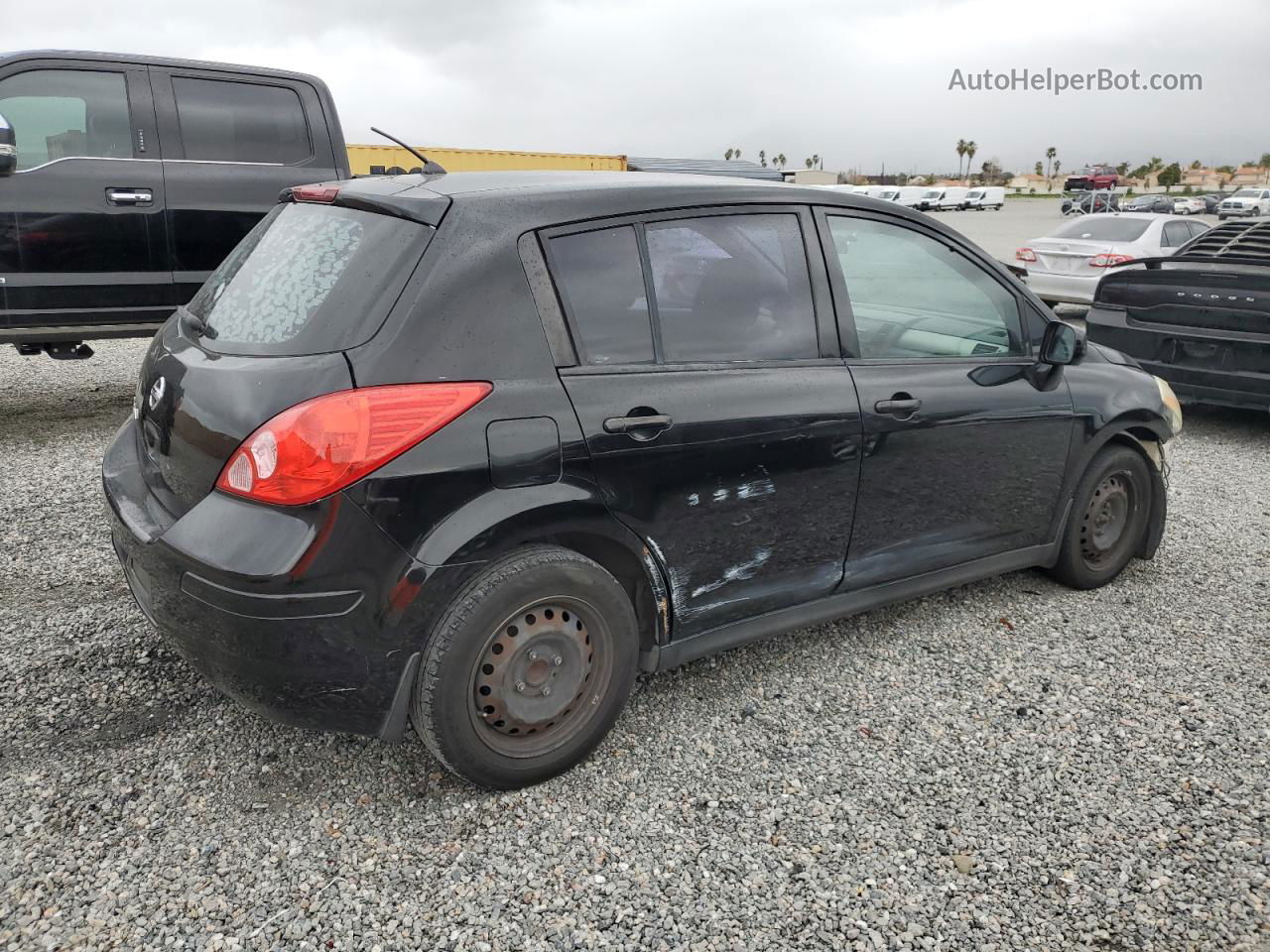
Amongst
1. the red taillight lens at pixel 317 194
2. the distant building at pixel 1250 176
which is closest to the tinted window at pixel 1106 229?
the red taillight lens at pixel 317 194

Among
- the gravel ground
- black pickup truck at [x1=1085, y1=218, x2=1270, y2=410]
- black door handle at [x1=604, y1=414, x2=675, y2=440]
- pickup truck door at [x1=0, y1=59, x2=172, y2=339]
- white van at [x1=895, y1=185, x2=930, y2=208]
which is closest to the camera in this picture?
the gravel ground

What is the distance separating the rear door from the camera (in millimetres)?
2709

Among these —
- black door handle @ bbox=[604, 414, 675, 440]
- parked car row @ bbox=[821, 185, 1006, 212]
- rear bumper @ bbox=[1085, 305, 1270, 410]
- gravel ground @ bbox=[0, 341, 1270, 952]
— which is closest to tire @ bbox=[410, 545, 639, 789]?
gravel ground @ bbox=[0, 341, 1270, 952]

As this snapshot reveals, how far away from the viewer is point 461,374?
8.11ft

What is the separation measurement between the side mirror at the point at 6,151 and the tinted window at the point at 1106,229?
11.5 meters

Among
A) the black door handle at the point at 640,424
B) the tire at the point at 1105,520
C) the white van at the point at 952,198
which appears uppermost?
the black door handle at the point at 640,424

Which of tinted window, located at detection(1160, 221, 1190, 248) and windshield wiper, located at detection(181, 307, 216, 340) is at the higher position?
windshield wiper, located at detection(181, 307, 216, 340)

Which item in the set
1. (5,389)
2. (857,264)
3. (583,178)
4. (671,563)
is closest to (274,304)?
(583,178)

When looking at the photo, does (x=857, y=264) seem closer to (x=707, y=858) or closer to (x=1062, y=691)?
(x=1062, y=691)

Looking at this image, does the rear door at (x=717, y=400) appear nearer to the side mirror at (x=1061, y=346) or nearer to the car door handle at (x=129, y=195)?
the side mirror at (x=1061, y=346)

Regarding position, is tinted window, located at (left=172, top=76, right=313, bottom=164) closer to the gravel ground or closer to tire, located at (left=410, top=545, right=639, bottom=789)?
the gravel ground

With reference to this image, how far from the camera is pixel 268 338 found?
8.54 feet

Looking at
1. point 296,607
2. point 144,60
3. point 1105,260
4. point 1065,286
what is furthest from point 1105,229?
point 296,607

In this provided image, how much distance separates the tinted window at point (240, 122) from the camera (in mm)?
6078
